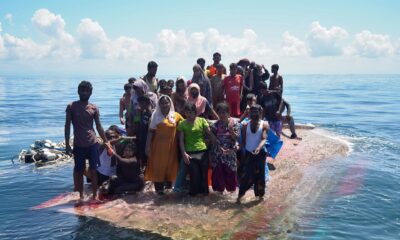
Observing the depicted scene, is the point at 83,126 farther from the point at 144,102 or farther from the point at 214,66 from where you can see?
the point at 214,66

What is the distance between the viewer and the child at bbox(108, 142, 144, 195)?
307 inches

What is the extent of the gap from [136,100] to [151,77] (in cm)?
102

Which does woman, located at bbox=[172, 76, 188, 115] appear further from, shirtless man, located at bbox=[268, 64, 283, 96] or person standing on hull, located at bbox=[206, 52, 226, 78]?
shirtless man, located at bbox=[268, 64, 283, 96]

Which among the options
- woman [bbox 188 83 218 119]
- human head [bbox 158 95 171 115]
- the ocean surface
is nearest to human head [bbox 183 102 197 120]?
human head [bbox 158 95 171 115]

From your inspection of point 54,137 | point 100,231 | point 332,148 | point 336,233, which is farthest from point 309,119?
point 100,231

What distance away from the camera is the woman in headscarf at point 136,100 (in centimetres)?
765

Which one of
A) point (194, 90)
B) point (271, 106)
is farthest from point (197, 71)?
point (271, 106)

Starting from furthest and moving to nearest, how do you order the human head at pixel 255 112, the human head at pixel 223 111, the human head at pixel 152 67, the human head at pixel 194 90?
1. the human head at pixel 152 67
2. the human head at pixel 194 90
3. the human head at pixel 223 111
4. the human head at pixel 255 112

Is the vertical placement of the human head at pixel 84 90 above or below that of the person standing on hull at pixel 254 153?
above

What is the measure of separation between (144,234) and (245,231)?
1546 millimetres

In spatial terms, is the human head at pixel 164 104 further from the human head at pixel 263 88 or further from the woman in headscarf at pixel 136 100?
the human head at pixel 263 88

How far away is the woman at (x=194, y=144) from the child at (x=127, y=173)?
3.77ft

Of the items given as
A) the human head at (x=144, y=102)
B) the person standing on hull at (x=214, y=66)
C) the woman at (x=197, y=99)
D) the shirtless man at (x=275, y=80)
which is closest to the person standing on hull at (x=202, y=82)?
the woman at (x=197, y=99)

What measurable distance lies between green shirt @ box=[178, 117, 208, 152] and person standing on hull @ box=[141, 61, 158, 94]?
1929 mm
